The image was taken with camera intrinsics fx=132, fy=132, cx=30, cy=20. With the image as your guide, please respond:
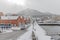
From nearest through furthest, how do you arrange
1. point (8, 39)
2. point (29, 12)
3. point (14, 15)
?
point (8, 39)
point (29, 12)
point (14, 15)

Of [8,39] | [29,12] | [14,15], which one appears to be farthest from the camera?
[14,15]

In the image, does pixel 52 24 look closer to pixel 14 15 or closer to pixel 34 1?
pixel 34 1

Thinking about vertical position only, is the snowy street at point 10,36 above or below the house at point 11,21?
below

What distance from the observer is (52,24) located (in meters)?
4.07

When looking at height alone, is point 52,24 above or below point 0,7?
below

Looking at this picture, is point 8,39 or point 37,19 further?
point 37,19

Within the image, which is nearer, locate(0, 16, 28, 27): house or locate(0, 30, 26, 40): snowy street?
locate(0, 30, 26, 40): snowy street

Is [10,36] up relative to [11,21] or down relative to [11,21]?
down

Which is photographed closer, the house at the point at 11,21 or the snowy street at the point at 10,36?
the snowy street at the point at 10,36

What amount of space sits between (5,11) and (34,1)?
1.02m

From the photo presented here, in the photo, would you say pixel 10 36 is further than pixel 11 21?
No

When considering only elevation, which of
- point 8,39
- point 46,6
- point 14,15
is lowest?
point 8,39

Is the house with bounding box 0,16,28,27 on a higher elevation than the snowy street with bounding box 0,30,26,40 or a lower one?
higher

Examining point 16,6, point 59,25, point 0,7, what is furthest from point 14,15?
Result: point 59,25
